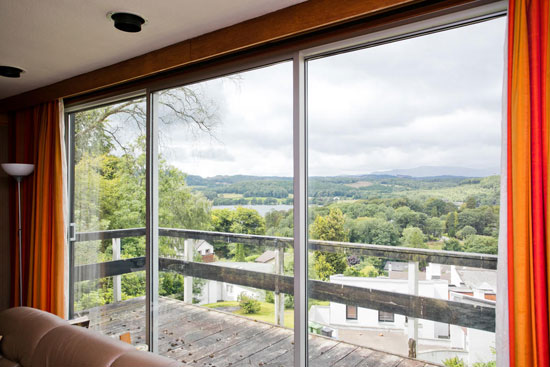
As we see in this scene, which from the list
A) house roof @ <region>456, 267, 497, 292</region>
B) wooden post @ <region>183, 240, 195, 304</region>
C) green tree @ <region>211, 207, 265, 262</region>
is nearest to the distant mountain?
house roof @ <region>456, 267, 497, 292</region>

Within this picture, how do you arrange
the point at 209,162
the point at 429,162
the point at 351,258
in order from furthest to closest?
the point at 209,162
the point at 351,258
the point at 429,162

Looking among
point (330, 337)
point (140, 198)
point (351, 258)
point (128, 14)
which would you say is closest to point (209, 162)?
point (140, 198)

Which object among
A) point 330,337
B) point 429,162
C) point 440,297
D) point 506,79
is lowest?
point 330,337

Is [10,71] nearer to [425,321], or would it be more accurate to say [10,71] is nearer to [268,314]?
[268,314]

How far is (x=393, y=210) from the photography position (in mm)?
2010

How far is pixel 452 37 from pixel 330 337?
1719 millimetres

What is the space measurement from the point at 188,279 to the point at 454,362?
1.85 meters

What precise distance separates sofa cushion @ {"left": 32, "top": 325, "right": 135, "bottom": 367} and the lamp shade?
103 inches

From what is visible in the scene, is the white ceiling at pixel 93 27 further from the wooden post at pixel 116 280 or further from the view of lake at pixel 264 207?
the wooden post at pixel 116 280

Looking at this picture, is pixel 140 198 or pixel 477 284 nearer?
pixel 477 284

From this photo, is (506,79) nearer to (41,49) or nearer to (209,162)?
(209,162)

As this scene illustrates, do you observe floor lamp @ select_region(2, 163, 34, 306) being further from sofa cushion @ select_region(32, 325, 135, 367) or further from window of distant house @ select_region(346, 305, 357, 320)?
window of distant house @ select_region(346, 305, 357, 320)

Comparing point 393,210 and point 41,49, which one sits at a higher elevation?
point 41,49

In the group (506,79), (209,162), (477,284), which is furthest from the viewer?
(209,162)
